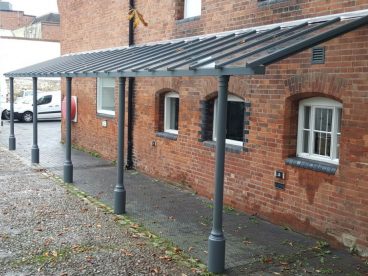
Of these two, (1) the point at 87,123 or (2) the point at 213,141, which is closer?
(2) the point at 213,141

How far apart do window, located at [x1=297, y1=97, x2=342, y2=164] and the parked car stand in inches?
868

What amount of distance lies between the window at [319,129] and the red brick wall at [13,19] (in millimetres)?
59270

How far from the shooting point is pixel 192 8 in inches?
407

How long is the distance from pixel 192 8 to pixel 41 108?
1902 cm

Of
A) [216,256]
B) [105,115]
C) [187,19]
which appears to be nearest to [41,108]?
[105,115]

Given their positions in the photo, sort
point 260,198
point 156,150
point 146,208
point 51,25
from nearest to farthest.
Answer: point 260,198
point 146,208
point 156,150
point 51,25

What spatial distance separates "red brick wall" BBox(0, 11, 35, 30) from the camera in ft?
197

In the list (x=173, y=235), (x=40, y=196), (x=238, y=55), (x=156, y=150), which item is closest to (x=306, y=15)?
(x=238, y=55)

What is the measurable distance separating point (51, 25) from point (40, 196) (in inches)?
1729

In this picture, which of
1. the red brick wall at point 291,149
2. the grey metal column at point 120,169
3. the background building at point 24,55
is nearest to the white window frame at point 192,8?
the red brick wall at point 291,149

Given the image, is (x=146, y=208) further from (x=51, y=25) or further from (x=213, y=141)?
(x=51, y=25)

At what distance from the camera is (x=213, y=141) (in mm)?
9484

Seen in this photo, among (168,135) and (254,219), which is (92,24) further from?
(254,219)

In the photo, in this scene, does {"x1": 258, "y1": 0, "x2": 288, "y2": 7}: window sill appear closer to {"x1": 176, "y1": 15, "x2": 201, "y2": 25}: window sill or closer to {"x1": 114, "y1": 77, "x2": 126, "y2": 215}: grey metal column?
{"x1": 176, "y1": 15, "x2": 201, "y2": 25}: window sill
